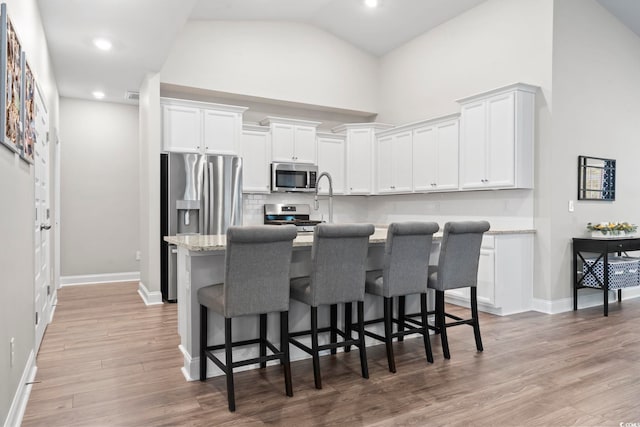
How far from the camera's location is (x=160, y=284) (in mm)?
5023

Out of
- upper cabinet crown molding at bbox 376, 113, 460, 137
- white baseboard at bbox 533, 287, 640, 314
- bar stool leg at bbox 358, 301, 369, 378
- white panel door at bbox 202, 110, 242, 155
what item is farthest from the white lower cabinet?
white panel door at bbox 202, 110, 242, 155

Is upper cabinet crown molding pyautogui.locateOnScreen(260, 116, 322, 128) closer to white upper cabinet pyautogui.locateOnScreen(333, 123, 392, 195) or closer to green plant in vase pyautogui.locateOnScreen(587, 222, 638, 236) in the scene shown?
white upper cabinet pyautogui.locateOnScreen(333, 123, 392, 195)

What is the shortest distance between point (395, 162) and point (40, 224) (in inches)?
177

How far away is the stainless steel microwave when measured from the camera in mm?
6051

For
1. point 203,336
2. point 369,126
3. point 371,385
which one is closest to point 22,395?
point 203,336

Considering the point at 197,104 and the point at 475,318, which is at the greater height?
the point at 197,104

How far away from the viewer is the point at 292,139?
6.22 m

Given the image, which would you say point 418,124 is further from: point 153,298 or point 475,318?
point 153,298

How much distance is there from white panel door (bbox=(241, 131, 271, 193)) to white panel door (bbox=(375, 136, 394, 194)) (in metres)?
1.74

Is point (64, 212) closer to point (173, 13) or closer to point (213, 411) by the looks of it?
point (173, 13)

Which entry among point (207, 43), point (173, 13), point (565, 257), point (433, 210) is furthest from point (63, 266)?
point (565, 257)

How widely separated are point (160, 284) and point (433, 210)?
147 inches

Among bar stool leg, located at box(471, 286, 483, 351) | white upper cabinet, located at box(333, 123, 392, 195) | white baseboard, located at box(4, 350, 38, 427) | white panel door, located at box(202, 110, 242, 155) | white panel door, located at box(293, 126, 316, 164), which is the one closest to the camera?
white baseboard, located at box(4, 350, 38, 427)

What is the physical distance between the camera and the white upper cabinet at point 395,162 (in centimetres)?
603
